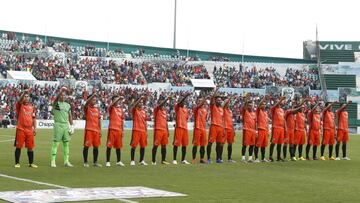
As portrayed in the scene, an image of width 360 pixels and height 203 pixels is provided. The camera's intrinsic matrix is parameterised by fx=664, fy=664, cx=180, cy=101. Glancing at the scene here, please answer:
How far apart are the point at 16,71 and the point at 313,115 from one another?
36258mm

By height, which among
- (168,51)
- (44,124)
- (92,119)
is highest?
(168,51)

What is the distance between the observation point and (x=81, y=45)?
215 feet

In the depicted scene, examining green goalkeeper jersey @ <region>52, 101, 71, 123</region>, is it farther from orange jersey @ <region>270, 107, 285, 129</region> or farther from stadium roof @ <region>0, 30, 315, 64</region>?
stadium roof @ <region>0, 30, 315, 64</region>

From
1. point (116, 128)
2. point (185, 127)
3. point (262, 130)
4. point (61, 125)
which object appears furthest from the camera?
point (262, 130)

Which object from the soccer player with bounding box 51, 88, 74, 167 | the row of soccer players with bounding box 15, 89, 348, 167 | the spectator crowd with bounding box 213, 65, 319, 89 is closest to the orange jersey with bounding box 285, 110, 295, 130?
the row of soccer players with bounding box 15, 89, 348, 167

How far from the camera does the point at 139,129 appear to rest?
770 inches

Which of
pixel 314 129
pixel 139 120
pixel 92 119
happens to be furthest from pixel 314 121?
pixel 92 119

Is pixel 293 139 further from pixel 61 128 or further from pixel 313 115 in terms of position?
pixel 61 128

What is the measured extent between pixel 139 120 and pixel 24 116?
347cm

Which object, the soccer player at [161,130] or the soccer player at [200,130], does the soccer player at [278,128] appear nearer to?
the soccer player at [200,130]

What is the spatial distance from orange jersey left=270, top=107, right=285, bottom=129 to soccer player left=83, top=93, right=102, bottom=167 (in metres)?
6.55

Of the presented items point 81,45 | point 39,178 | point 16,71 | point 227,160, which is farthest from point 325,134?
point 81,45

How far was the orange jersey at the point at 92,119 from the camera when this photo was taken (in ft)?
61.1

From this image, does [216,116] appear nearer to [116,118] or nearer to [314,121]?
[116,118]
